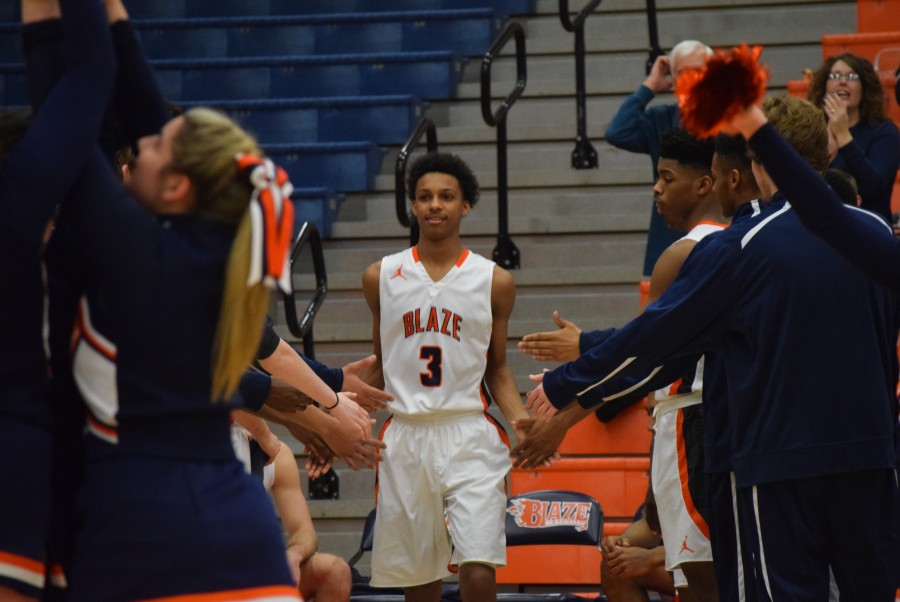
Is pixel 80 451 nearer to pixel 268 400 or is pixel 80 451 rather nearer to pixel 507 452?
pixel 268 400

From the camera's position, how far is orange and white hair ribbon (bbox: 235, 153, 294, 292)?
2420 millimetres

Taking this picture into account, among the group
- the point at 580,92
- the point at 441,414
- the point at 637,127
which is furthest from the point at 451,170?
the point at 580,92

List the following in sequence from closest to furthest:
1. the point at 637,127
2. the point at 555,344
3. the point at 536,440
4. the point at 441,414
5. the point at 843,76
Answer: the point at 555,344 < the point at 536,440 < the point at 441,414 < the point at 843,76 < the point at 637,127

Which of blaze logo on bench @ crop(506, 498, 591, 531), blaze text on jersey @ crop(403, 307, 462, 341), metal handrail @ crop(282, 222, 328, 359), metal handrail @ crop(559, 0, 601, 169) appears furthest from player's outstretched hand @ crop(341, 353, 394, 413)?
metal handrail @ crop(559, 0, 601, 169)

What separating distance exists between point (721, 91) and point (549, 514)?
11.2 ft

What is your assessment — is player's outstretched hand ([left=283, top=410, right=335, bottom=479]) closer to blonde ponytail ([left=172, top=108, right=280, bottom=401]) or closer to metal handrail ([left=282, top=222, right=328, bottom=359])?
metal handrail ([left=282, top=222, right=328, bottom=359])

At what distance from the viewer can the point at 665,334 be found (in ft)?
13.0

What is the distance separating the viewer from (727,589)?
13.4 ft

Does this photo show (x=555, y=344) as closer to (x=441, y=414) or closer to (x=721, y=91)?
(x=441, y=414)

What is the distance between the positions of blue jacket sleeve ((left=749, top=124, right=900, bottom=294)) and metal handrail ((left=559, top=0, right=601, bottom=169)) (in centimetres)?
531

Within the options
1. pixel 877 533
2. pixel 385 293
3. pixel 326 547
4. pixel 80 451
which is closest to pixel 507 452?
pixel 385 293

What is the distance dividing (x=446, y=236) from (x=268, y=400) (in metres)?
2.01

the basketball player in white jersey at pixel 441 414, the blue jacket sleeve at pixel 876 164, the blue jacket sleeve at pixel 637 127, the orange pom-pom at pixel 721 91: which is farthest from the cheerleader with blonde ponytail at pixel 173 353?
the blue jacket sleeve at pixel 637 127

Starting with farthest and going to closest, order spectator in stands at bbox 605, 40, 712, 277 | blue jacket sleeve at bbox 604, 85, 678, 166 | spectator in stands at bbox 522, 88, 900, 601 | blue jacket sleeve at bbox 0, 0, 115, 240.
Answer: blue jacket sleeve at bbox 604, 85, 678, 166 < spectator in stands at bbox 605, 40, 712, 277 < spectator in stands at bbox 522, 88, 900, 601 < blue jacket sleeve at bbox 0, 0, 115, 240
